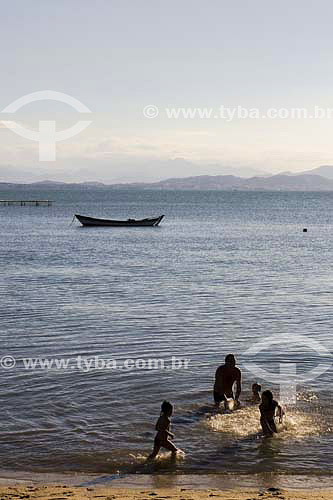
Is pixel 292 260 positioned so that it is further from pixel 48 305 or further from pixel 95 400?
pixel 95 400

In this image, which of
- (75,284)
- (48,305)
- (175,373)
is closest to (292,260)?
(75,284)

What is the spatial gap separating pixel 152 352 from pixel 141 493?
1194 centimetres

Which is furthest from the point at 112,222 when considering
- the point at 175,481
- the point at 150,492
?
the point at 150,492

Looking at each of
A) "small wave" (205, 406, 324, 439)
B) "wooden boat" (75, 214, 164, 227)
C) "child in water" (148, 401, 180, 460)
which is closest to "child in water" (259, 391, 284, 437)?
"small wave" (205, 406, 324, 439)

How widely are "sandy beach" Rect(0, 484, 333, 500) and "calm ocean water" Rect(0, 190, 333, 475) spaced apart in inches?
52.6

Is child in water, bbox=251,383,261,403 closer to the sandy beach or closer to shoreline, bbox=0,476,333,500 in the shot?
shoreline, bbox=0,476,333,500

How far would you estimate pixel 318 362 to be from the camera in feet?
78.2

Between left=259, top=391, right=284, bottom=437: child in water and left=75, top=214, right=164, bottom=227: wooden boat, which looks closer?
left=259, top=391, right=284, bottom=437: child in water

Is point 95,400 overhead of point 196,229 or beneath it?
beneath

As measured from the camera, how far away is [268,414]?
55.1ft

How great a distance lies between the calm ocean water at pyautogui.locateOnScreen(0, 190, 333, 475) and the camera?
15.8m

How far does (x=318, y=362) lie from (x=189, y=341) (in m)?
4.96

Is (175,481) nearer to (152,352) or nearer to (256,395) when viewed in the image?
(256,395)

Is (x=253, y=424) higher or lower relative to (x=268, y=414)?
lower
